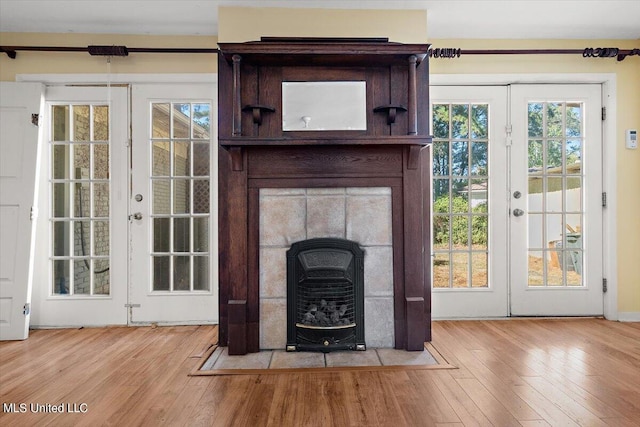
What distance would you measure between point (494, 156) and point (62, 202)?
386 cm

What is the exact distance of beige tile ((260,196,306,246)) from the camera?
264 cm

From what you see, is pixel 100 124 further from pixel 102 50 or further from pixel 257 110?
pixel 257 110

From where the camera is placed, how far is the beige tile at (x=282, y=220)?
2641mm

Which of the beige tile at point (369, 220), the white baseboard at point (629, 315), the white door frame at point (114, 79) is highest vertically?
the white door frame at point (114, 79)

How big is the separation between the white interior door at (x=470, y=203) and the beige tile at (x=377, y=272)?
907 mm

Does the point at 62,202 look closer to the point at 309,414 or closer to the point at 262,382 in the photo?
the point at 262,382

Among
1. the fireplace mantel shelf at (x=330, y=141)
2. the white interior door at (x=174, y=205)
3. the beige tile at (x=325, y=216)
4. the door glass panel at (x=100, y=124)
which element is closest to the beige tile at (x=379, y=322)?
the beige tile at (x=325, y=216)

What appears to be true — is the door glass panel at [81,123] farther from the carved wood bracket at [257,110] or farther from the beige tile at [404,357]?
the beige tile at [404,357]

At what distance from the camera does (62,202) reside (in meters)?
3.26

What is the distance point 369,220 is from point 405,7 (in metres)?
1.64

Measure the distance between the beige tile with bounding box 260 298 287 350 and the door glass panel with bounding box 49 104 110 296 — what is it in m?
1.59

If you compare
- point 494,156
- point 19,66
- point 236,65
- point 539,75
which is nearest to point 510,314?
point 494,156

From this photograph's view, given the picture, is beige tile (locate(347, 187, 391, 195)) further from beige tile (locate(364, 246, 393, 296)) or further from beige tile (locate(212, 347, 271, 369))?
beige tile (locate(212, 347, 271, 369))

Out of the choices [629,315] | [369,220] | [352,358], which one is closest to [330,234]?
[369,220]
